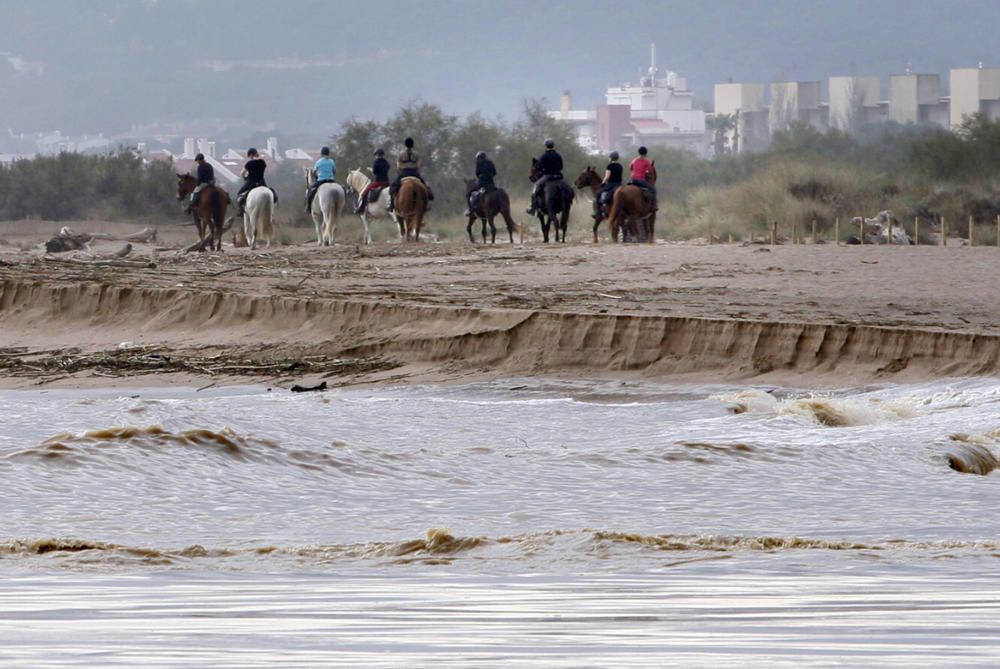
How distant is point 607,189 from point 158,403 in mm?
19211

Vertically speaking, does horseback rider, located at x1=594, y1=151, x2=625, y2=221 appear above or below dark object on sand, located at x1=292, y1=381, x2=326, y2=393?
above

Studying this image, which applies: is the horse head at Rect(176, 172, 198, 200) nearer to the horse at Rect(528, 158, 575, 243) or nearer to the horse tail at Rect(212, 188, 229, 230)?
the horse tail at Rect(212, 188, 229, 230)

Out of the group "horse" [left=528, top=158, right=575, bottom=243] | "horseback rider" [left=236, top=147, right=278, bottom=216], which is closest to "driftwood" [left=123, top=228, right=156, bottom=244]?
"horseback rider" [left=236, top=147, right=278, bottom=216]

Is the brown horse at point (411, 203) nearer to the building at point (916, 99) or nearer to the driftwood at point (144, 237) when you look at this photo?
the driftwood at point (144, 237)

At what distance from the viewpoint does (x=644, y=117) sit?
593ft

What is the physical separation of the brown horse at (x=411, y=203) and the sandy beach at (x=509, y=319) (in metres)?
7.65

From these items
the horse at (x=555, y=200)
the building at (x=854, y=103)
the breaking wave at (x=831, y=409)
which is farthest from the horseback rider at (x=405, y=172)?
the building at (x=854, y=103)

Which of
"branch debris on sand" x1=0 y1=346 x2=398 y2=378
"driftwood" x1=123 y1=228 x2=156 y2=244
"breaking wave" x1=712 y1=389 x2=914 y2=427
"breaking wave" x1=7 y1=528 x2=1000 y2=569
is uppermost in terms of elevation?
"breaking wave" x1=7 y1=528 x2=1000 y2=569

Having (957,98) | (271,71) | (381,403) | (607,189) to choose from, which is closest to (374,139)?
(607,189)

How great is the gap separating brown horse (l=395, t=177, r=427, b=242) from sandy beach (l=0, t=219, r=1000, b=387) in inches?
301

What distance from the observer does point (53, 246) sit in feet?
104

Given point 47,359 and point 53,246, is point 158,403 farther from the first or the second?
point 53,246

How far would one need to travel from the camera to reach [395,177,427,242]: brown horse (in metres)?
29.3

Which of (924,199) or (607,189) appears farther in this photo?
(924,199)
